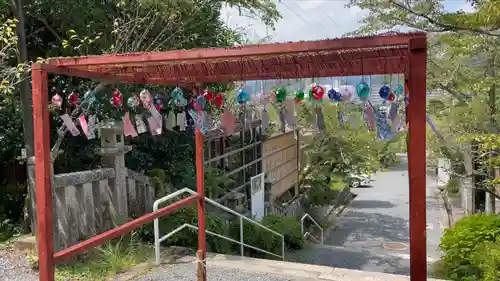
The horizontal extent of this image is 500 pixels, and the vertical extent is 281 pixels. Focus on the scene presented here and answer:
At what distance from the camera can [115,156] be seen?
5.93m

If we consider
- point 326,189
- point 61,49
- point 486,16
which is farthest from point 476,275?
point 326,189

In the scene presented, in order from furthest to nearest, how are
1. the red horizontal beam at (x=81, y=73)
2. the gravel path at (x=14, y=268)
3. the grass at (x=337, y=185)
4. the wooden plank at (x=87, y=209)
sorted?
1. the grass at (x=337, y=185)
2. the wooden plank at (x=87, y=209)
3. the gravel path at (x=14, y=268)
4. the red horizontal beam at (x=81, y=73)

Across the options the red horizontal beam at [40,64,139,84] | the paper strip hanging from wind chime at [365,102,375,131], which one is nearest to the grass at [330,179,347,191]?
the red horizontal beam at [40,64,139,84]

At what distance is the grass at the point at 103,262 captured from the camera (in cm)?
499

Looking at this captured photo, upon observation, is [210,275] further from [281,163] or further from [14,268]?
[281,163]

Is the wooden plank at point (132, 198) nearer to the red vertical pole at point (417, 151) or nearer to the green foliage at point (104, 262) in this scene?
the green foliage at point (104, 262)

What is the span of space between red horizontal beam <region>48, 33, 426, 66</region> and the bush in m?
4.51

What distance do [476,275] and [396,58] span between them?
422cm

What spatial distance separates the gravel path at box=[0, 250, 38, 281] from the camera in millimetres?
4953

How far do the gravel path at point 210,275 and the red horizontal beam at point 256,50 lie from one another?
8.99ft

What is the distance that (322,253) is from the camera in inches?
368

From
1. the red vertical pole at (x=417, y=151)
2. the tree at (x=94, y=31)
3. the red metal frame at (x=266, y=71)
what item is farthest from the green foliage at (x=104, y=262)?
the red vertical pole at (x=417, y=151)

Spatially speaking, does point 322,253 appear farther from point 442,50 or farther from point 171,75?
point 171,75

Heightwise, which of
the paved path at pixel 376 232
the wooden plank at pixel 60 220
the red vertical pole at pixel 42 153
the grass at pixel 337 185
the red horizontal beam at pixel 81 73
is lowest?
the paved path at pixel 376 232
